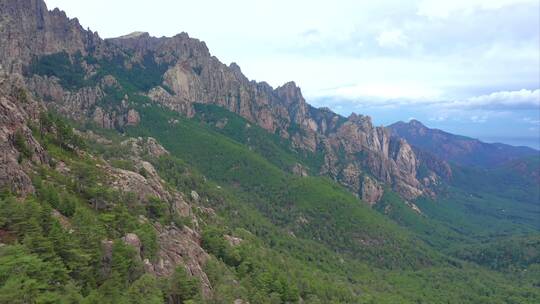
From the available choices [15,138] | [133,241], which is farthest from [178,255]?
[15,138]

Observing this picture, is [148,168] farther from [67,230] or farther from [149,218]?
[67,230]

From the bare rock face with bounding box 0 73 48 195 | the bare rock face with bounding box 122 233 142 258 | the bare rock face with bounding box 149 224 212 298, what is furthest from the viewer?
the bare rock face with bounding box 149 224 212 298

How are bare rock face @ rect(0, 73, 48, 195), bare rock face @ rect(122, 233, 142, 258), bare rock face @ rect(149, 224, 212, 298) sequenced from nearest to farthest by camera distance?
bare rock face @ rect(0, 73, 48, 195)
bare rock face @ rect(122, 233, 142, 258)
bare rock face @ rect(149, 224, 212, 298)

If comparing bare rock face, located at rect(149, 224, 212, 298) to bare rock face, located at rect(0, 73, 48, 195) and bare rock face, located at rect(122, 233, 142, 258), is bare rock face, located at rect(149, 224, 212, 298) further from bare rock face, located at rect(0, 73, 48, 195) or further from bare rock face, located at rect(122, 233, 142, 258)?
bare rock face, located at rect(0, 73, 48, 195)

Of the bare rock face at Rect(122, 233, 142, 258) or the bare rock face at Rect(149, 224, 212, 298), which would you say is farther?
the bare rock face at Rect(149, 224, 212, 298)

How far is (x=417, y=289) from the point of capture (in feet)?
637

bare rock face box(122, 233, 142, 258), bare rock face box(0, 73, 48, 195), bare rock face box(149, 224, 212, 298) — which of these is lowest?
bare rock face box(149, 224, 212, 298)

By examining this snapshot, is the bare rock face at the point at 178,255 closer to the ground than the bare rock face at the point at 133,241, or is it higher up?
closer to the ground

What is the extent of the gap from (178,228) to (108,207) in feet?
58.5

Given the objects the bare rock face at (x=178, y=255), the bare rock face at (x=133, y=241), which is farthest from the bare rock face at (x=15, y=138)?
the bare rock face at (x=178, y=255)

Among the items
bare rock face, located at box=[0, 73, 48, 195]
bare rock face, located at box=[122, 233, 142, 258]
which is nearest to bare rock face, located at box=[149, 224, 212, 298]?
bare rock face, located at box=[122, 233, 142, 258]

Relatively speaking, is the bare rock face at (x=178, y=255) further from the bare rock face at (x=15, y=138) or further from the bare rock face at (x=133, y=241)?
the bare rock face at (x=15, y=138)

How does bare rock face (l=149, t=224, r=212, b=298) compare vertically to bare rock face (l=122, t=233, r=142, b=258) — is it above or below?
below

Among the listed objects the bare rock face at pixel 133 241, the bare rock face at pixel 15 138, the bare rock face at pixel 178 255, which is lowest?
the bare rock face at pixel 178 255
